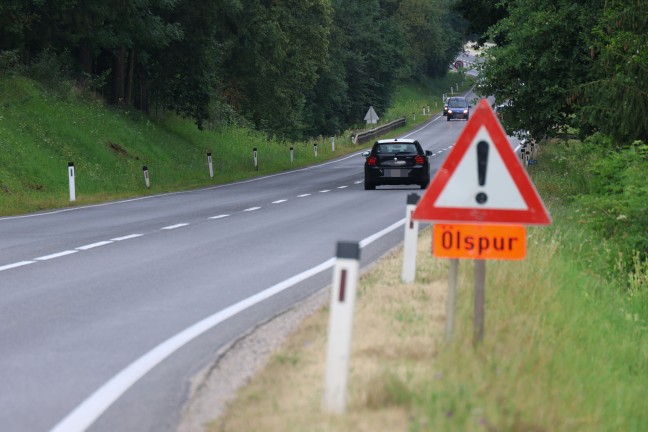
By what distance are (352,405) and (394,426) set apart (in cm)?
55

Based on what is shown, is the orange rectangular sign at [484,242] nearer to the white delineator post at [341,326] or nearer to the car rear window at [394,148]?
the white delineator post at [341,326]

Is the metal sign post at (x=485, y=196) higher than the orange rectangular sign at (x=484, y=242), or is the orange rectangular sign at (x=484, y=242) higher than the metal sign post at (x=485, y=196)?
the metal sign post at (x=485, y=196)

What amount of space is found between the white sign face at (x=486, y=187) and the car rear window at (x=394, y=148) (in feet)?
A: 89.3

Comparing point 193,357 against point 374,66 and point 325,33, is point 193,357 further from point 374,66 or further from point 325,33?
point 374,66

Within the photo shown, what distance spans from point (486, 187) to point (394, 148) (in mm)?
27630

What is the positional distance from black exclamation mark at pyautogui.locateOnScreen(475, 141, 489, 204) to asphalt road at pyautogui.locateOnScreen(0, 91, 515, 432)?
2.20 metres

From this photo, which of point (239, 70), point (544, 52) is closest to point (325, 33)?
point (239, 70)

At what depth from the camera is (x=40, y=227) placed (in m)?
22.0

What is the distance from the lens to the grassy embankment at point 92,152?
32.8m

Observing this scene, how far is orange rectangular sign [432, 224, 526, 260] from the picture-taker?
7992 millimetres

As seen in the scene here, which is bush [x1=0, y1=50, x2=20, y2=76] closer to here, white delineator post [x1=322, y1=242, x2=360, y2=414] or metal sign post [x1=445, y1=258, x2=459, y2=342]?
metal sign post [x1=445, y1=258, x2=459, y2=342]

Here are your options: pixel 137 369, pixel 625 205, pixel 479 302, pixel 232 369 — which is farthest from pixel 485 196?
pixel 625 205

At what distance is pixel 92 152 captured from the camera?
39688 millimetres

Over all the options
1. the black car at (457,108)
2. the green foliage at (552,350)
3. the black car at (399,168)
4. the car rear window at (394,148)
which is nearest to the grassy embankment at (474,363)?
the green foliage at (552,350)
